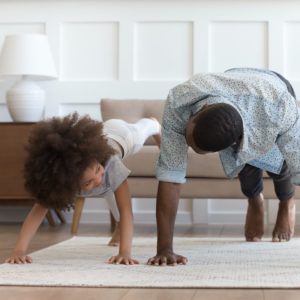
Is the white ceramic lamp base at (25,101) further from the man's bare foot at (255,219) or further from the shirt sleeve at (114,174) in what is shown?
the shirt sleeve at (114,174)

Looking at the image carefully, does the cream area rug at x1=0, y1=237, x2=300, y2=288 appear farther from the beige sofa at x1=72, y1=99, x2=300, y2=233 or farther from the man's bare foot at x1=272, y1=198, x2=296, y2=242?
the beige sofa at x1=72, y1=99, x2=300, y2=233

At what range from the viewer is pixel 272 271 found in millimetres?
1751

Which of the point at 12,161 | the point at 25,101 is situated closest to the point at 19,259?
the point at 12,161

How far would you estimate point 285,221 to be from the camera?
2.61 meters

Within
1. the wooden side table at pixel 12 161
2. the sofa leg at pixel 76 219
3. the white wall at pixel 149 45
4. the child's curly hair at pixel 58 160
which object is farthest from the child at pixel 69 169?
the white wall at pixel 149 45

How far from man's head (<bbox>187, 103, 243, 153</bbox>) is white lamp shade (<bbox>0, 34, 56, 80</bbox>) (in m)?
2.17

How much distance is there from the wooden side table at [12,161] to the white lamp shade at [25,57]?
0.95 feet

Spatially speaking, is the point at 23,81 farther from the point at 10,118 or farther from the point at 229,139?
the point at 229,139

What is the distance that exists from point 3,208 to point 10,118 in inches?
21.5

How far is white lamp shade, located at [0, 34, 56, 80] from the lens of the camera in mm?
3637

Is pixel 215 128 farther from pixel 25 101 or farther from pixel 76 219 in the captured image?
pixel 25 101

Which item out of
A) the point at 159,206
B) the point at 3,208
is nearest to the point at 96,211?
the point at 3,208

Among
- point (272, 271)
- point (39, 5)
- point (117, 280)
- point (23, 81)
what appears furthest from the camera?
point (39, 5)

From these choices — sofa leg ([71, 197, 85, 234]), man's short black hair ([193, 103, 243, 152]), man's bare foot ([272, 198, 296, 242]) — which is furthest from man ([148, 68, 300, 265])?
sofa leg ([71, 197, 85, 234])
